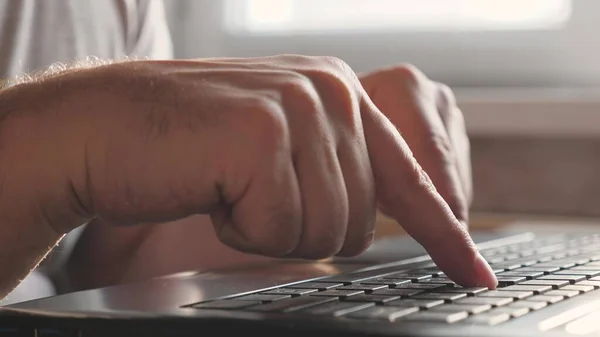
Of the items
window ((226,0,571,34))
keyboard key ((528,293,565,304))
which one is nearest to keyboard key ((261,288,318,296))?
keyboard key ((528,293,565,304))

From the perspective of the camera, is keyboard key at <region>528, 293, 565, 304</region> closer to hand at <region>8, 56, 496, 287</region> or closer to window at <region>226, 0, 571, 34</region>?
hand at <region>8, 56, 496, 287</region>

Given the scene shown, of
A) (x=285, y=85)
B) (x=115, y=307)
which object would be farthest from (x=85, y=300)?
(x=285, y=85)

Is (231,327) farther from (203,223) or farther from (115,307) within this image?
(203,223)

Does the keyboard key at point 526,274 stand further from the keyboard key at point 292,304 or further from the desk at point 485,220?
the desk at point 485,220

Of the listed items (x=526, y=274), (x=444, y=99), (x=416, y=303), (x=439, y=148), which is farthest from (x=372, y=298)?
(x=444, y=99)

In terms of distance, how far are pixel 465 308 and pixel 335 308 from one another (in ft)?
0.17

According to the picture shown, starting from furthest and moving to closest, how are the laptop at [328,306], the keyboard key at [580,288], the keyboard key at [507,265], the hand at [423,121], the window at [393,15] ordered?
the window at [393,15], the hand at [423,121], the keyboard key at [507,265], the keyboard key at [580,288], the laptop at [328,306]

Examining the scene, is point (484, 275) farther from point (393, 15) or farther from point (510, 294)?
point (393, 15)

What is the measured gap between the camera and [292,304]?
1.39ft

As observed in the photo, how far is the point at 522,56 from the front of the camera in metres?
1.54

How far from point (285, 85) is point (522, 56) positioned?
1.12 m

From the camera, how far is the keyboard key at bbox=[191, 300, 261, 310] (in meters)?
0.42

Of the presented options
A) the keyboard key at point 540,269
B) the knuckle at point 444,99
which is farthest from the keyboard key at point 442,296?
the knuckle at point 444,99

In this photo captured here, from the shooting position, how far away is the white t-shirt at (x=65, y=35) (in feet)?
2.84
